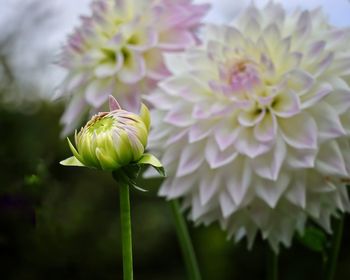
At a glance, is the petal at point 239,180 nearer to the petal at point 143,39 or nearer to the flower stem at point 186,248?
the flower stem at point 186,248

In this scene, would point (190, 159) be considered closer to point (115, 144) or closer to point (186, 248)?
point (186, 248)

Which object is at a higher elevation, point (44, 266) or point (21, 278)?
point (44, 266)

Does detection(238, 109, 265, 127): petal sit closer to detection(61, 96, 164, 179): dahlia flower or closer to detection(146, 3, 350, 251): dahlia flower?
detection(146, 3, 350, 251): dahlia flower

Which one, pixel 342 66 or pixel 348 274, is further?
pixel 348 274

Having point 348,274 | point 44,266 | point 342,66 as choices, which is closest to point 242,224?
point 342,66

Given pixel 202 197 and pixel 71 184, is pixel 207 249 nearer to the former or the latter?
pixel 71 184

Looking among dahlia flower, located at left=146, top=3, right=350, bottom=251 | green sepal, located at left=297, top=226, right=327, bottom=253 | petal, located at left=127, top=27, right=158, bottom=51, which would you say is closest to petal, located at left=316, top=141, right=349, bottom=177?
dahlia flower, located at left=146, top=3, right=350, bottom=251

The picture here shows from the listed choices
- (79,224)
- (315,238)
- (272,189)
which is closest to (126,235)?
(272,189)
